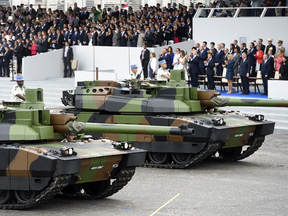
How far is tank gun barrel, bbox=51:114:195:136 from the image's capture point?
1010 centimetres

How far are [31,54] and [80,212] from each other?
Answer: 87.3 feet

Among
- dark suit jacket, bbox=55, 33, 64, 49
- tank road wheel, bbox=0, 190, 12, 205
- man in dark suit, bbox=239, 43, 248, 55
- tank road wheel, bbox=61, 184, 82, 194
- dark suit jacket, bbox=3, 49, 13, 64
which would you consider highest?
dark suit jacket, bbox=55, 33, 64, 49

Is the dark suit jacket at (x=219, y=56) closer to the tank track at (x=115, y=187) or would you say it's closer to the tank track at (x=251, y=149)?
the tank track at (x=251, y=149)

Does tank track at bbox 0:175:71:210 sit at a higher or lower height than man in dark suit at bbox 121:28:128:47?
lower

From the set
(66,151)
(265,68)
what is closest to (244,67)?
(265,68)

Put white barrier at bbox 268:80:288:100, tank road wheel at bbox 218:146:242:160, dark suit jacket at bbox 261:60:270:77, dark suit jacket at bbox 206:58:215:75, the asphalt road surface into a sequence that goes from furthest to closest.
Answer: dark suit jacket at bbox 206:58:215:75, dark suit jacket at bbox 261:60:270:77, white barrier at bbox 268:80:288:100, tank road wheel at bbox 218:146:242:160, the asphalt road surface

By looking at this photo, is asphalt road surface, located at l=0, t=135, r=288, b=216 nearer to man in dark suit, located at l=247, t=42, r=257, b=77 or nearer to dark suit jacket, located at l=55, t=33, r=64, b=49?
man in dark suit, located at l=247, t=42, r=257, b=77

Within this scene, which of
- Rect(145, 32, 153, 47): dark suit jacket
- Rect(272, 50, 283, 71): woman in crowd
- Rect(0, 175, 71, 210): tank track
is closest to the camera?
Rect(0, 175, 71, 210): tank track

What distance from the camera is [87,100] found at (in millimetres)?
16312

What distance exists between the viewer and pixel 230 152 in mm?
16812

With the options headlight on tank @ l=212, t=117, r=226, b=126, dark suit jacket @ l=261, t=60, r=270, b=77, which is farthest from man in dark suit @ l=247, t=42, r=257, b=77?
headlight on tank @ l=212, t=117, r=226, b=126

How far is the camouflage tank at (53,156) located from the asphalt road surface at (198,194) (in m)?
0.42

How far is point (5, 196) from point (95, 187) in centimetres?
194

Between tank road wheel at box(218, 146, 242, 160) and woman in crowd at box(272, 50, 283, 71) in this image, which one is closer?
tank road wheel at box(218, 146, 242, 160)
